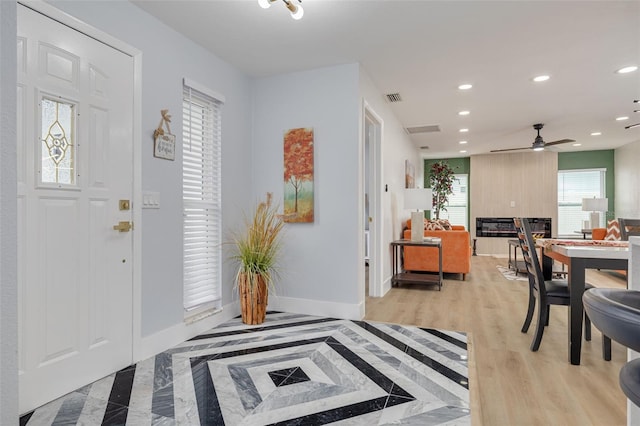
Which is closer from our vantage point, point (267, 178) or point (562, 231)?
point (267, 178)

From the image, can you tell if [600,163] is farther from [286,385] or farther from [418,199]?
[286,385]

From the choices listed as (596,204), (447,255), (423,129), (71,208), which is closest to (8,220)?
(71,208)

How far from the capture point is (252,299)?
10.6 feet

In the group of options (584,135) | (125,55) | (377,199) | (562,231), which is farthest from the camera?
(562,231)

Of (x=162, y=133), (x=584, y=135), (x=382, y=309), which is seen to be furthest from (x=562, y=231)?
(x=162, y=133)

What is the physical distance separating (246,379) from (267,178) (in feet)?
7.01

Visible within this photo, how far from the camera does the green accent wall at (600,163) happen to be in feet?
27.3

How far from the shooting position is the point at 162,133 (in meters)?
2.65

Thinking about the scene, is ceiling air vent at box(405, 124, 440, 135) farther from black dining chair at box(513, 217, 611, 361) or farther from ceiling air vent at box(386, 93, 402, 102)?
black dining chair at box(513, 217, 611, 361)

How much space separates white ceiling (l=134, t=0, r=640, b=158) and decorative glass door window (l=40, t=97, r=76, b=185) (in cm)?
100

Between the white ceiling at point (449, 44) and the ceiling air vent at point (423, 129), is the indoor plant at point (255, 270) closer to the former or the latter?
the white ceiling at point (449, 44)

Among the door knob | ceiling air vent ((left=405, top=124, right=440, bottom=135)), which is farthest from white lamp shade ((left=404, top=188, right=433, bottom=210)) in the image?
the door knob

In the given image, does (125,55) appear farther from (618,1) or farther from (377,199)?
(618,1)

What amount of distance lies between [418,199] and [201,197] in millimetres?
3242
